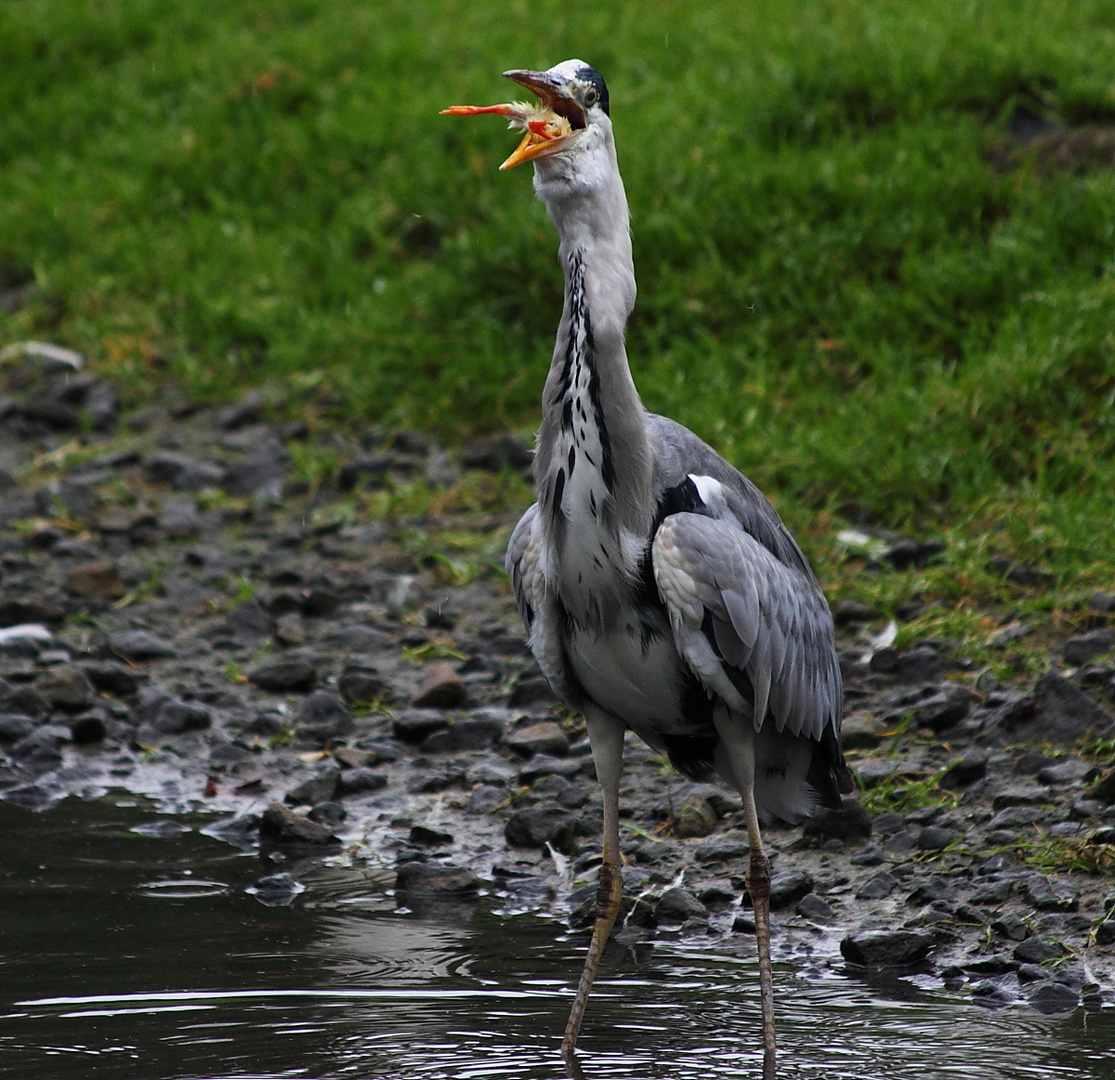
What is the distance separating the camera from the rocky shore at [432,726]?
4711 millimetres

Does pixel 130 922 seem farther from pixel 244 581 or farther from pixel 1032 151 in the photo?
pixel 1032 151

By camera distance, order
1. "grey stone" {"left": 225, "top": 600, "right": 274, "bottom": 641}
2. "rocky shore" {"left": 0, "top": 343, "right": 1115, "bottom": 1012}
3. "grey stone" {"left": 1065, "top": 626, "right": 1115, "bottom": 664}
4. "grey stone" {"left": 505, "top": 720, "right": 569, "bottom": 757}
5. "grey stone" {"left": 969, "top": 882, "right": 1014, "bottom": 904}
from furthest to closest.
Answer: "grey stone" {"left": 225, "top": 600, "right": 274, "bottom": 641}, "grey stone" {"left": 505, "top": 720, "right": 569, "bottom": 757}, "grey stone" {"left": 1065, "top": 626, "right": 1115, "bottom": 664}, "rocky shore" {"left": 0, "top": 343, "right": 1115, "bottom": 1012}, "grey stone" {"left": 969, "top": 882, "right": 1014, "bottom": 904}

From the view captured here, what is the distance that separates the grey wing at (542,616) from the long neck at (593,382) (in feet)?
0.60

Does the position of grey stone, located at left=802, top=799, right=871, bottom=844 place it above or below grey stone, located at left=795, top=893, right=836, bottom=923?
above

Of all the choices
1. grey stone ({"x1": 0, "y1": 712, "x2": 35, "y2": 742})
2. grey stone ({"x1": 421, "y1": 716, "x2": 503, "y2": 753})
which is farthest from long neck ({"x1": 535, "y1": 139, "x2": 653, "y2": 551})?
grey stone ({"x1": 0, "y1": 712, "x2": 35, "y2": 742})

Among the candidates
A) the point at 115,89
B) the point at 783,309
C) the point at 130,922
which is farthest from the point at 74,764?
the point at 115,89

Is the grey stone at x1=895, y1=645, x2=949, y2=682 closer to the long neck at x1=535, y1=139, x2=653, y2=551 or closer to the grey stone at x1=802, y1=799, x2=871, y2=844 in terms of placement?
the grey stone at x1=802, y1=799, x2=871, y2=844

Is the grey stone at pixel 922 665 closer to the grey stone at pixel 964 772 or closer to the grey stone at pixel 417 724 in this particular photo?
the grey stone at pixel 964 772

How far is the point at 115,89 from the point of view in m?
11.3

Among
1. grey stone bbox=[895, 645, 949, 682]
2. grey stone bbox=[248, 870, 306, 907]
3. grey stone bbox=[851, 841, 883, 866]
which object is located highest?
grey stone bbox=[895, 645, 949, 682]

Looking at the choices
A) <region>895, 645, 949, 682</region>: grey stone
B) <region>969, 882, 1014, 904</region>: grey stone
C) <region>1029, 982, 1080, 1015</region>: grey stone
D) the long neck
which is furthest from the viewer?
<region>895, 645, 949, 682</region>: grey stone

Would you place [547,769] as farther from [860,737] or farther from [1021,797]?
[1021,797]

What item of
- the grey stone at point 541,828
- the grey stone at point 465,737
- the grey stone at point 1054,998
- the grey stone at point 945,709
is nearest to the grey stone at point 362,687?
the grey stone at point 465,737

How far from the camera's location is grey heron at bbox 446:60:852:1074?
3.94m
